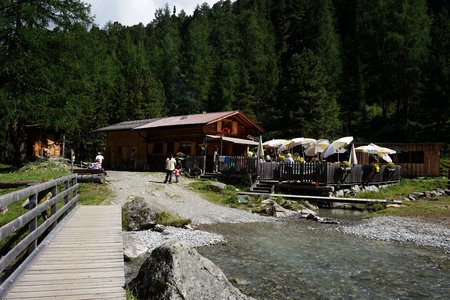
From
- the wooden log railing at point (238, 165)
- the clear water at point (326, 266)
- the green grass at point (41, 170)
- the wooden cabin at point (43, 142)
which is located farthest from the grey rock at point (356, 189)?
the wooden cabin at point (43, 142)

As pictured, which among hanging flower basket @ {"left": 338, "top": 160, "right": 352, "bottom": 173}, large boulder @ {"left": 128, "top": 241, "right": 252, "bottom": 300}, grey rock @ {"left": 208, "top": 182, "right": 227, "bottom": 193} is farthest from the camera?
hanging flower basket @ {"left": 338, "top": 160, "right": 352, "bottom": 173}

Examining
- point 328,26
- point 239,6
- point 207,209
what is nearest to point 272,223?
point 207,209

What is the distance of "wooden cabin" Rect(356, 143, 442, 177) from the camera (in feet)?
104

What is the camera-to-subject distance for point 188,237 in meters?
12.4

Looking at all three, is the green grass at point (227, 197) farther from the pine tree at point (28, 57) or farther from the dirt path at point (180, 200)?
the pine tree at point (28, 57)

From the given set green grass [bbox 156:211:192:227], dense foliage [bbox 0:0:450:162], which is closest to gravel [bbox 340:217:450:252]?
green grass [bbox 156:211:192:227]

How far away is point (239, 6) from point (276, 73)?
38.2 meters

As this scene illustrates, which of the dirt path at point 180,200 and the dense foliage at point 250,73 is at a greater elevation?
the dense foliage at point 250,73

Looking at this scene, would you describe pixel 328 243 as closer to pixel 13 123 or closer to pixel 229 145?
pixel 229 145

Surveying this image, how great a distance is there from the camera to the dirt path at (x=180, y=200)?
1617 centimetres

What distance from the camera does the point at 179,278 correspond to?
5512 millimetres

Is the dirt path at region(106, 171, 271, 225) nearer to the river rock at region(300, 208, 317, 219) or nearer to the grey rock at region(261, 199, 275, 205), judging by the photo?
the grey rock at region(261, 199, 275, 205)

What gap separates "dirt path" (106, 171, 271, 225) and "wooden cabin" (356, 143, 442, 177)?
19.6 metres

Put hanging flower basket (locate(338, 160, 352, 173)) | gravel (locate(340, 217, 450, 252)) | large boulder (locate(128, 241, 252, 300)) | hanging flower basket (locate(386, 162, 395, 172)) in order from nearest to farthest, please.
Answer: large boulder (locate(128, 241, 252, 300)), gravel (locate(340, 217, 450, 252)), hanging flower basket (locate(338, 160, 352, 173)), hanging flower basket (locate(386, 162, 395, 172))
